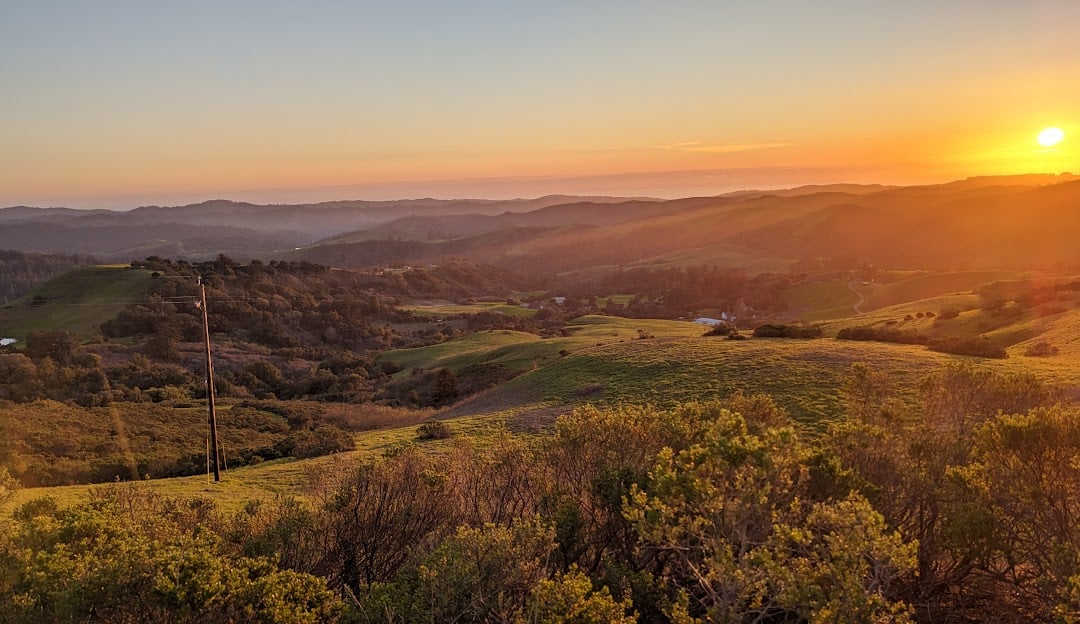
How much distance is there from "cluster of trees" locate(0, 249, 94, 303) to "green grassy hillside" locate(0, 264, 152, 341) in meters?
66.9

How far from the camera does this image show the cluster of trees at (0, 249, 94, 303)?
140m

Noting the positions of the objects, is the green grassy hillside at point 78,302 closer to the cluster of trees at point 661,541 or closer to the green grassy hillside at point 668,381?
the green grassy hillside at point 668,381

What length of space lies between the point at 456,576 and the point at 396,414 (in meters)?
35.0

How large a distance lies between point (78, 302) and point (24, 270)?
107 metres

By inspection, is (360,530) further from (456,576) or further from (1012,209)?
(1012,209)

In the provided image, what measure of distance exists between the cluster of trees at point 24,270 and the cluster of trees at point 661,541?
169884 mm

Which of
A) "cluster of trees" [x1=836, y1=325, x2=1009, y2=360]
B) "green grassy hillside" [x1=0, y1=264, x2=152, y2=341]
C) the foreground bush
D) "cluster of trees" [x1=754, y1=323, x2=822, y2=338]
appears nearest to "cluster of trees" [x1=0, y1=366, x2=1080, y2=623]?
the foreground bush

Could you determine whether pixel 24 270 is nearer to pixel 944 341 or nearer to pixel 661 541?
pixel 944 341

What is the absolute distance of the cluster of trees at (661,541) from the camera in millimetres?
6113

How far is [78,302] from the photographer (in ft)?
267

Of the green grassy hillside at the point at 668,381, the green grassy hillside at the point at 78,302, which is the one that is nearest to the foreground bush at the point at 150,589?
the green grassy hillside at the point at 668,381

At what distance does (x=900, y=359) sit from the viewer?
30047 mm

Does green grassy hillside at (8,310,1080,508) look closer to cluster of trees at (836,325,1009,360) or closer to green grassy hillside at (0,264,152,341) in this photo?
cluster of trees at (836,325,1009,360)

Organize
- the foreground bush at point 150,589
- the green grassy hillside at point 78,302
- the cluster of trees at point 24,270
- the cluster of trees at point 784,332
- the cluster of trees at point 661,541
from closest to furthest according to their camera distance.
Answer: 1. the cluster of trees at point 661,541
2. the foreground bush at point 150,589
3. the cluster of trees at point 784,332
4. the green grassy hillside at point 78,302
5. the cluster of trees at point 24,270
